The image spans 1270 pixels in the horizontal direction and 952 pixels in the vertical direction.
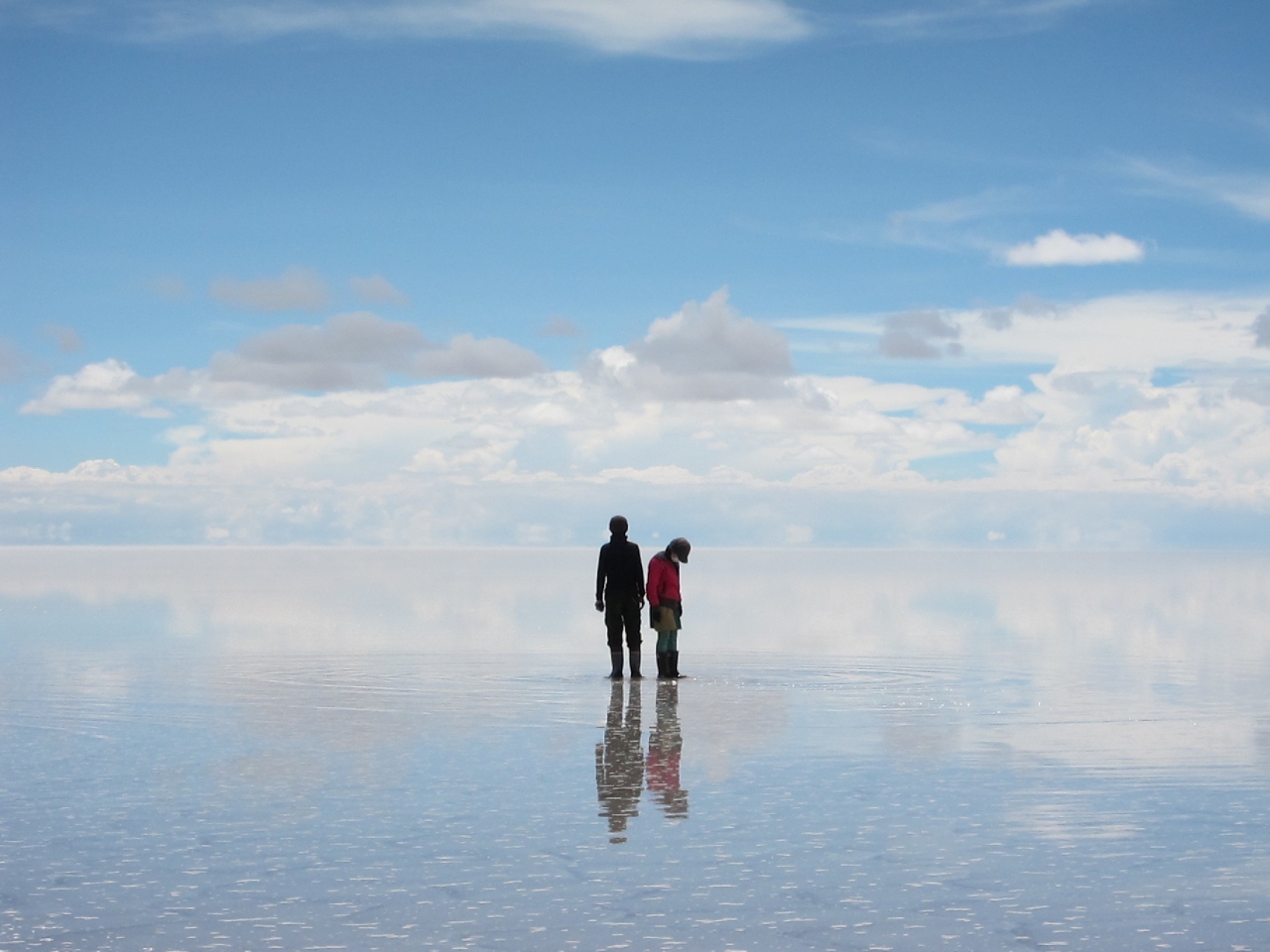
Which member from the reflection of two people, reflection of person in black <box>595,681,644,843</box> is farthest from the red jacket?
reflection of person in black <box>595,681,644,843</box>

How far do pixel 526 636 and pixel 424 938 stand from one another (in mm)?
22649

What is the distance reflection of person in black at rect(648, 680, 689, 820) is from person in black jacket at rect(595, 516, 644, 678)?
2.06m

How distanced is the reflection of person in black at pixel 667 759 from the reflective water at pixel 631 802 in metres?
0.06

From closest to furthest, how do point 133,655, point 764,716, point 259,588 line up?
point 764,716, point 133,655, point 259,588

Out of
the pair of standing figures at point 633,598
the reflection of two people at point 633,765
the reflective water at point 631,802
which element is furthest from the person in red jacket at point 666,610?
the reflection of two people at point 633,765

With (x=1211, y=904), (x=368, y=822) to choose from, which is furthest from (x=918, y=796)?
(x=368, y=822)

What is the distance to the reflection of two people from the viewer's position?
1056 cm

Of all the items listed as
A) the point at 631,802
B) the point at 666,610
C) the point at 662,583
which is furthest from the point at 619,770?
the point at 662,583

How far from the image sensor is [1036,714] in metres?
16.5

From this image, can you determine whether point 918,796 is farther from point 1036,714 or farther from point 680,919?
point 1036,714

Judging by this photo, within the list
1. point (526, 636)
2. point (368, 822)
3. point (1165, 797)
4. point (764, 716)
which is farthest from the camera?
point (526, 636)

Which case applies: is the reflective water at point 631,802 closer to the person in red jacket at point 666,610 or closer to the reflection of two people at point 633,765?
the reflection of two people at point 633,765

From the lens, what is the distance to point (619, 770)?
40.6ft

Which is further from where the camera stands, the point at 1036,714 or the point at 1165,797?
the point at 1036,714
